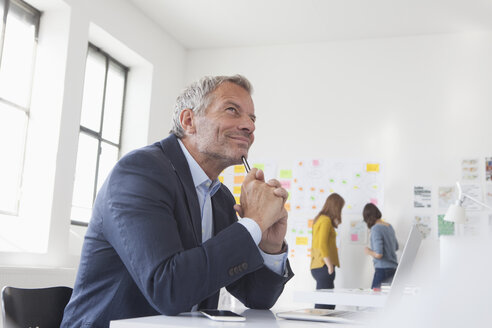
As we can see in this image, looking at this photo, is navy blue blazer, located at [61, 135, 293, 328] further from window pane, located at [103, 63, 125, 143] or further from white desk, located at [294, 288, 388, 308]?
window pane, located at [103, 63, 125, 143]

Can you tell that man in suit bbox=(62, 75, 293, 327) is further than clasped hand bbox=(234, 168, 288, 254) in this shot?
No

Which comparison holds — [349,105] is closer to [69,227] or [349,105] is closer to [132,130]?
[132,130]

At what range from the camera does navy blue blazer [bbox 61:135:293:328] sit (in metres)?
1.05

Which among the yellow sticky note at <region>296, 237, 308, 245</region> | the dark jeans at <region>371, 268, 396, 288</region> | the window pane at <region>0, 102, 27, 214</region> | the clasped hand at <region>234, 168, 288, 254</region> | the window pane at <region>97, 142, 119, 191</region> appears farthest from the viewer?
the yellow sticky note at <region>296, 237, 308, 245</region>

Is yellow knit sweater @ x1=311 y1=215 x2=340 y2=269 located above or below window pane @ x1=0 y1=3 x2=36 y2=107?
below

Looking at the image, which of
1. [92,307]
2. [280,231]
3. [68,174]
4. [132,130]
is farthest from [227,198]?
[132,130]

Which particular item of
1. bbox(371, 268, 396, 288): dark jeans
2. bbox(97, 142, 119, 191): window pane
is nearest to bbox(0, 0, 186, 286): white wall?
bbox(97, 142, 119, 191): window pane

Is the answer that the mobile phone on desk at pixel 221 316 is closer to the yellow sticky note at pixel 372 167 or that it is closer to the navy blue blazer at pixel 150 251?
the navy blue blazer at pixel 150 251

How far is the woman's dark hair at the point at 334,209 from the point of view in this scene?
5.88 meters

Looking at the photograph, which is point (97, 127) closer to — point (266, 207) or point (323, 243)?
point (323, 243)

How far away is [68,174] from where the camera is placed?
15.0 ft

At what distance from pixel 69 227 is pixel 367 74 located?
3.85 m

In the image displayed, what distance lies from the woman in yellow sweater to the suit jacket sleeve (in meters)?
4.59

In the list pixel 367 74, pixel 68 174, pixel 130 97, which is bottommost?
pixel 68 174
